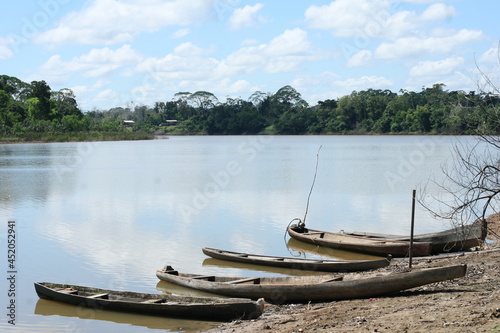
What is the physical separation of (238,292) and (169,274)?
6.51 feet

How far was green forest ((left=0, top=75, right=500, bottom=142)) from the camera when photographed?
85938 mm

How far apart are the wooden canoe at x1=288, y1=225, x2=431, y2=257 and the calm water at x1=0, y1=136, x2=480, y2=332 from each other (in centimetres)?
35

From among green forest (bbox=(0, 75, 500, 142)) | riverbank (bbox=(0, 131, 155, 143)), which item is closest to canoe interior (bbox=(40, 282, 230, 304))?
green forest (bbox=(0, 75, 500, 142))

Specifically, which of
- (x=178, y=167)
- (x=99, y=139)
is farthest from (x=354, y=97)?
(x=178, y=167)

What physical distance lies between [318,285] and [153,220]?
12.0m

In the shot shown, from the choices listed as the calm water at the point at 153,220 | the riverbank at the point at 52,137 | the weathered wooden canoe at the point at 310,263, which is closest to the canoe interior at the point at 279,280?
the calm water at the point at 153,220

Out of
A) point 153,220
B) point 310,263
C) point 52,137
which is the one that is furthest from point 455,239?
point 52,137

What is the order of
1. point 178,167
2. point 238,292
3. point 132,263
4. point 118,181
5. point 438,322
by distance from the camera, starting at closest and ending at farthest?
point 438,322, point 238,292, point 132,263, point 118,181, point 178,167

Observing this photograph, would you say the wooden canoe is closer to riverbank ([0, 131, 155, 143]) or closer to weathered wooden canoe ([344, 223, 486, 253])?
weathered wooden canoe ([344, 223, 486, 253])

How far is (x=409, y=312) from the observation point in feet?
23.5

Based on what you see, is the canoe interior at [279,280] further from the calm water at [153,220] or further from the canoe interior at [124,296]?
the calm water at [153,220]

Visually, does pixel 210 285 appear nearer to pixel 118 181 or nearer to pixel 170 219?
pixel 170 219

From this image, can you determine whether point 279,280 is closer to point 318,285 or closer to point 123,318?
point 318,285

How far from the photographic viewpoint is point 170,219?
20.1 meters
